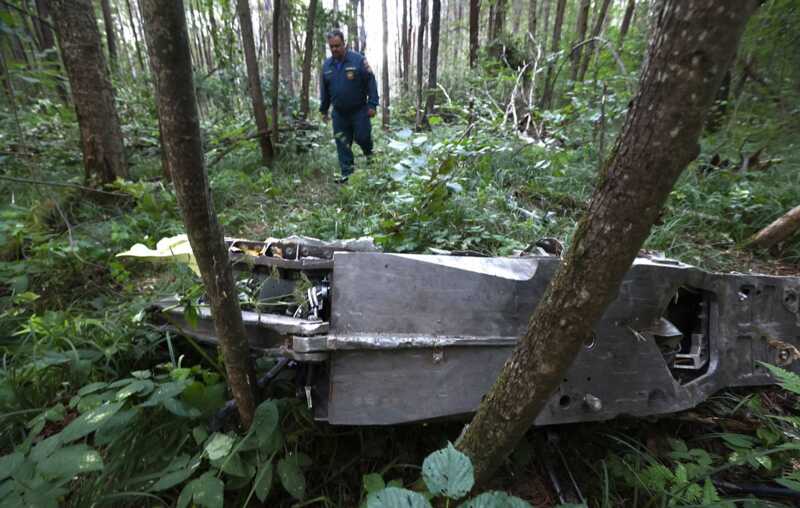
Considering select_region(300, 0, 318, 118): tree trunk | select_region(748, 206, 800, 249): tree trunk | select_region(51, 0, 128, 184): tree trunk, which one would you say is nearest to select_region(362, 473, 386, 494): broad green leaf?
select_region(748, 206, 800, 249): tree trunk

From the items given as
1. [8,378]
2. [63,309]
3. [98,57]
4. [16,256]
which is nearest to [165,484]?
[8,378]

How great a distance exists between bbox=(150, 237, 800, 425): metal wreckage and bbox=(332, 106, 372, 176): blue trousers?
153 inches

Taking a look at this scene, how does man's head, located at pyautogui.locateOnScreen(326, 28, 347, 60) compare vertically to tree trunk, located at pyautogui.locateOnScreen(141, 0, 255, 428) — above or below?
above

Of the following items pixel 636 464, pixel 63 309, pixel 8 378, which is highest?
pixel 8 378

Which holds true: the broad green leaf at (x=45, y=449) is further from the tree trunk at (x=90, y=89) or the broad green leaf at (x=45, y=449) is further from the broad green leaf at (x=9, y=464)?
the tree trunk at (x=90, y=89)

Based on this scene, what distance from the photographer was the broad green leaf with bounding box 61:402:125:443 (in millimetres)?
1165

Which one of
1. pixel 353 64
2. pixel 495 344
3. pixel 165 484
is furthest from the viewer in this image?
pixel 353 64

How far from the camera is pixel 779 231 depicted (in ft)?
10.7

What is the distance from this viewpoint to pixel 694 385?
176cm

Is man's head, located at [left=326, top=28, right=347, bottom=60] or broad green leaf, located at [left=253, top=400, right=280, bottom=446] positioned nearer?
broad green leaf, located at [left=253, top=400, right=280, bottom=446]

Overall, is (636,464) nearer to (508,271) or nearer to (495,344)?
(495,344)

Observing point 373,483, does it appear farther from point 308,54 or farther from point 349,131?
point 308,54

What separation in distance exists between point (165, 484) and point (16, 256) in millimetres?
2951

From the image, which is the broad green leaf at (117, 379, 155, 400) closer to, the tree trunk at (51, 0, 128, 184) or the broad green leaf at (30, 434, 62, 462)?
the broad green leaf at (30, 434, 62, 462)
